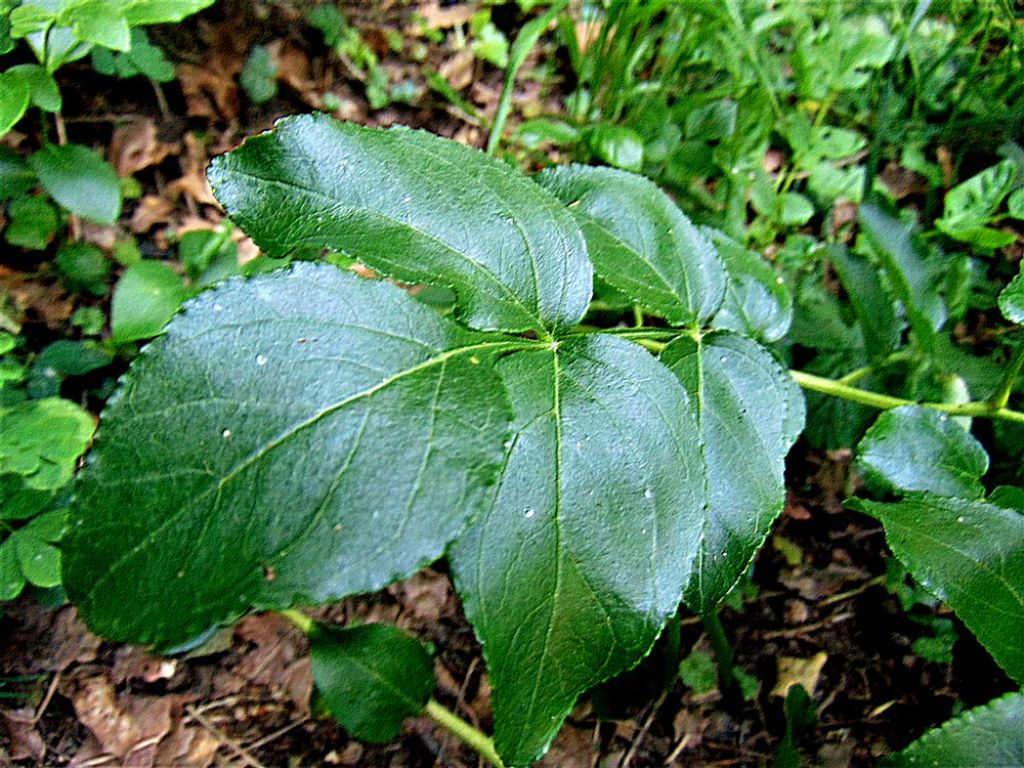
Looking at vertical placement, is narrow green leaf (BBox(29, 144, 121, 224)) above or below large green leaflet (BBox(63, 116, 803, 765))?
below

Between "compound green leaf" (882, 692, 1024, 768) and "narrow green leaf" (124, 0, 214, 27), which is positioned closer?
"compound green leaf" (882, 692, 1024, 768)

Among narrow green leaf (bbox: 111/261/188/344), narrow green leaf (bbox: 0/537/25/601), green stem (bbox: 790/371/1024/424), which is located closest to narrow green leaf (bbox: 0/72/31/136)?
narrow green leaf (bbox: 111/261/188/344)

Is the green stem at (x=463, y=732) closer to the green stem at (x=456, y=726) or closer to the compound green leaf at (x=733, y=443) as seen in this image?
the green stem at (x=456, y=726)

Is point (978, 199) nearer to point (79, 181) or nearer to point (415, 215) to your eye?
point (415, 215)

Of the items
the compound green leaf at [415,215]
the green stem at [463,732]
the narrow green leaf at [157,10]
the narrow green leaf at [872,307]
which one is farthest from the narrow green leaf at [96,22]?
the narrow green leaf at [872,307]

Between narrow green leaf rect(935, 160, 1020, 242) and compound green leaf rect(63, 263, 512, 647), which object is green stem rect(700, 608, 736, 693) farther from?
narrow green leaf rect(935, 160, 1020, 242)
